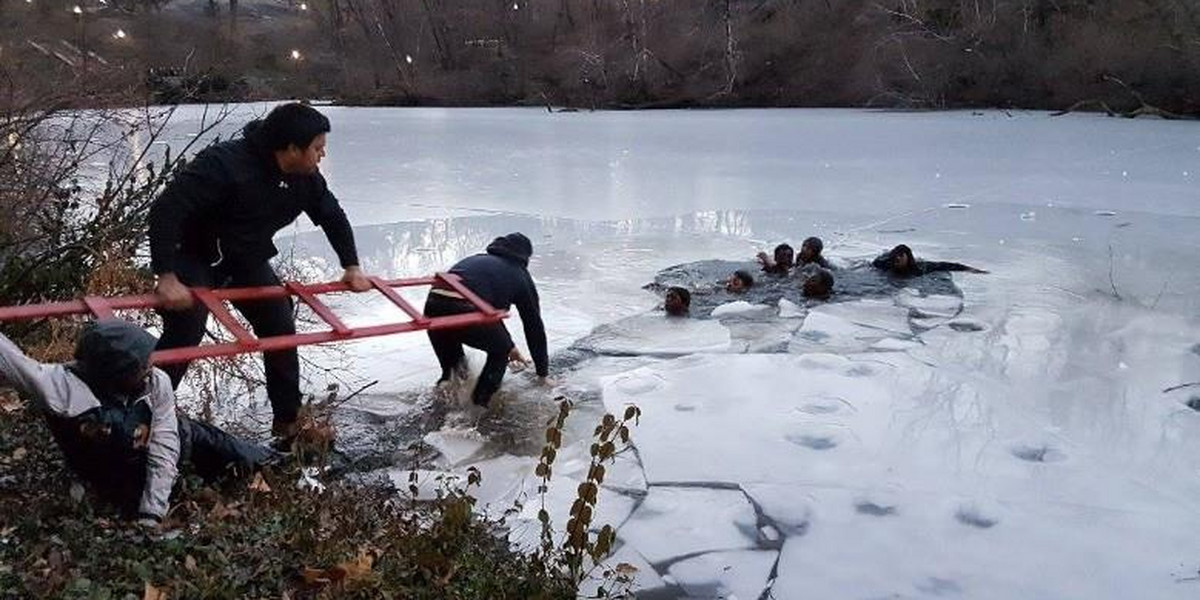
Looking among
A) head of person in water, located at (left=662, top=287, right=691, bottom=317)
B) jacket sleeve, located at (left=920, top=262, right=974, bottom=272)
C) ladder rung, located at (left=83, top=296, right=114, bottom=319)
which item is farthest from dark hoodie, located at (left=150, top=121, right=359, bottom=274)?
jacket sleeve, located at (left=920, top=262, right=974, bottom=272)

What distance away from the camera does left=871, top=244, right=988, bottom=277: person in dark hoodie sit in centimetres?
718

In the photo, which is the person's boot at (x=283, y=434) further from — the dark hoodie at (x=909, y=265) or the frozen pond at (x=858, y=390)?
the dark hoodie at (x=909, y=265)

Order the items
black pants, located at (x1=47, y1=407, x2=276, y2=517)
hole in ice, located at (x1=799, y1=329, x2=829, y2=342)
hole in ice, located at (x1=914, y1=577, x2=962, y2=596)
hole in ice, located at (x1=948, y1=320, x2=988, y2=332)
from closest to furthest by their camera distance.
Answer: black pants, located at (x1=47, y1=407, x2=276, y2=517) < hole in ice, located at (x1=914, y1=577, x2=962, y2=596) < hole in ice, located at (x1=799, y1=329, x2=829, y2=342) < hole in ice, located at (x1=948, y1=320, x2=988, y2=332)

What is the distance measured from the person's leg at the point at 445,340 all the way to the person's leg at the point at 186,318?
1116 millimetres

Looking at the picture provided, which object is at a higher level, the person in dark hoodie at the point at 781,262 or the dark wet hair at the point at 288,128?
the dark wet hair at the point at 288,128

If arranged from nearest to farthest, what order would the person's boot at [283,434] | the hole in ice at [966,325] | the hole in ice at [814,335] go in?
the person's boot at [283,434], the hole in ice at [814,335], the hole in ice at [966,325]

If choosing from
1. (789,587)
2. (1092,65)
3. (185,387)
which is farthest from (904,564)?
→ (1092,65)

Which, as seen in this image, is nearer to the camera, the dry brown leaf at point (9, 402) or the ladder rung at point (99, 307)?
the ladder rung at point (99, 307)

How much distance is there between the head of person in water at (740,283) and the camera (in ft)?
22.4

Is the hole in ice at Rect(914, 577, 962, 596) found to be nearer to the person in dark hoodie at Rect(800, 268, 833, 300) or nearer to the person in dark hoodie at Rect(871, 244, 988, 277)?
the person in dark hoodie at Rect(800, 268, 833, 300)

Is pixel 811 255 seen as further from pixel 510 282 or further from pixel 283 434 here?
pixel 283 434

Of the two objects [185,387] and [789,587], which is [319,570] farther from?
[185,387]

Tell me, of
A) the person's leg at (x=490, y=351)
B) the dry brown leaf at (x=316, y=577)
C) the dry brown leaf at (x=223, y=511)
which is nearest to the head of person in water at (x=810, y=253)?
the person's leg at (x=490, y=351)

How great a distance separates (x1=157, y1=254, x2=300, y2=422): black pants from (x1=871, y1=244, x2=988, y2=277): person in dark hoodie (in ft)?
15.0
